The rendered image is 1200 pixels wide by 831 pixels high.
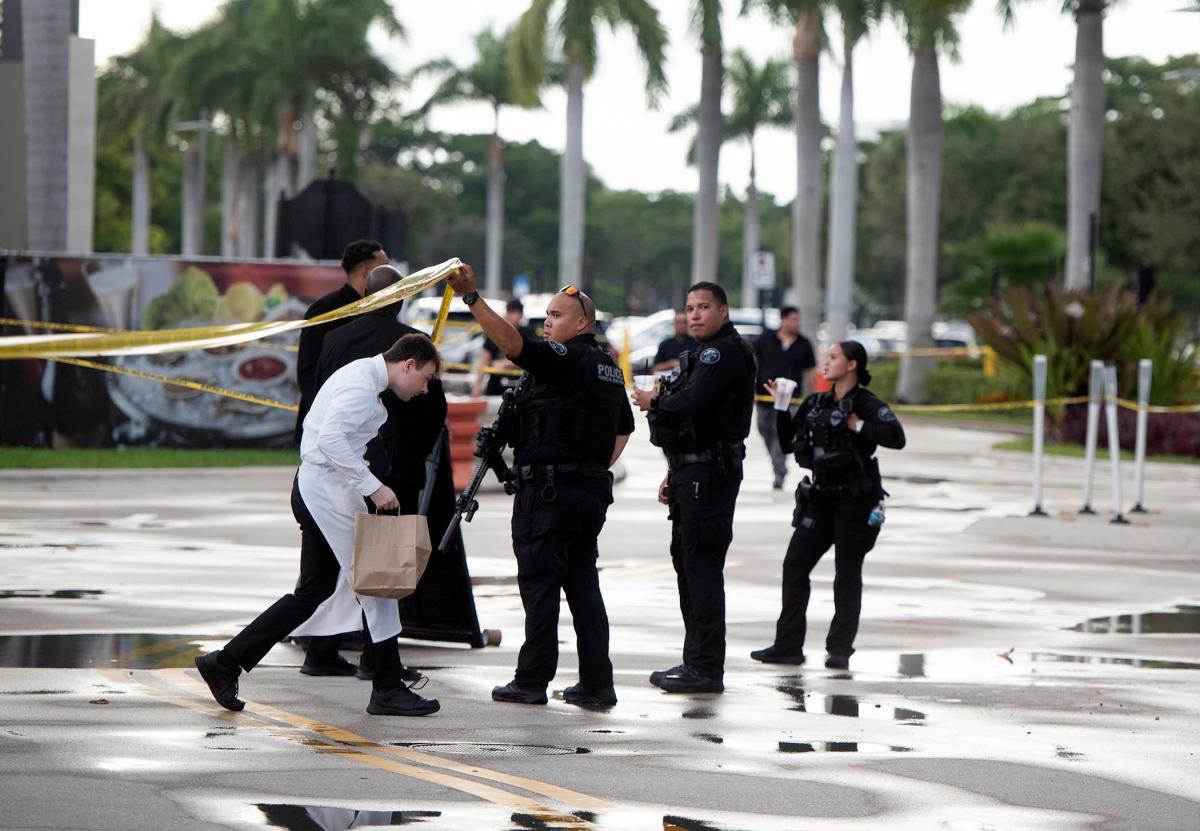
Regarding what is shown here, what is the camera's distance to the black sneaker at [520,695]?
29.2 ft

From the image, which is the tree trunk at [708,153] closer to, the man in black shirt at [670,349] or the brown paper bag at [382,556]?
the man in black shirt at [670,349]

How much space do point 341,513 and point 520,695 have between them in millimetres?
1187

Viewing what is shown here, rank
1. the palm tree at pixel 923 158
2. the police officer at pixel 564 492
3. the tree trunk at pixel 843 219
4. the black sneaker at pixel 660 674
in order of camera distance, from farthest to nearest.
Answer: the tree trunk at pixel 843 219
the palm tree at pixel 923 158
the black sneaker at pixel 660 674
the police officer at pixel 564 492

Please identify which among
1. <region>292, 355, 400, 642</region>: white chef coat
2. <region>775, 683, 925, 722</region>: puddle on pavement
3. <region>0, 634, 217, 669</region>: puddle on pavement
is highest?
<region>292, 355, 400, 642</region>: white chef coat

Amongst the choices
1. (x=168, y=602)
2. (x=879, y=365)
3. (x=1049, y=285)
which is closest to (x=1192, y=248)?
(x=879, y=365)

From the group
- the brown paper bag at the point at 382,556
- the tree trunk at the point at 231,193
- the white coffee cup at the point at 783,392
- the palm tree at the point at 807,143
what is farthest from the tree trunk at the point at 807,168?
the brown paper bag at the point at 382,556

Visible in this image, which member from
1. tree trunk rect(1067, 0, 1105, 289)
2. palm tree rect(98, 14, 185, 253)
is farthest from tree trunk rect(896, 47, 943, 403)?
palm tree rect(98, 14, 185, 253)

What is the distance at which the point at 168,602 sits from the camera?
11859mm

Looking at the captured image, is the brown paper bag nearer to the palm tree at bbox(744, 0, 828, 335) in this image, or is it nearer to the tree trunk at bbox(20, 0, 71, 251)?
the tree trunk at bbox(20, 0, 71, 251)

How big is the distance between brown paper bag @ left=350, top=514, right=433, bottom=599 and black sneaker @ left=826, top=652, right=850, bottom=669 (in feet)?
9.59

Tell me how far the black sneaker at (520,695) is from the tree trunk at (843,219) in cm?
4095

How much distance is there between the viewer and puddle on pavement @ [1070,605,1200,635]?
1196 cm

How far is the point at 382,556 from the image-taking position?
8.29 metres

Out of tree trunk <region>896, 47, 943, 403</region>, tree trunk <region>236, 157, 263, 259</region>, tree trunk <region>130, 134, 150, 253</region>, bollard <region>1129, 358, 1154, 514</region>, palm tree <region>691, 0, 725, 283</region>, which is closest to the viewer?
bollard <region>1129, 358, 1154, 514</region>
